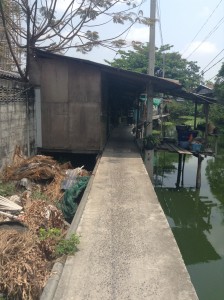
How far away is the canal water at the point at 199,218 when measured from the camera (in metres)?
7.65

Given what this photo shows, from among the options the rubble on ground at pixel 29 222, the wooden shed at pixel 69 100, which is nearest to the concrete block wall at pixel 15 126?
the rubble on ground at pixel 29 222

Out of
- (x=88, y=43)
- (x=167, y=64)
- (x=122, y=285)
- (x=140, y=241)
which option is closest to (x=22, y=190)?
(x=140, y=241)

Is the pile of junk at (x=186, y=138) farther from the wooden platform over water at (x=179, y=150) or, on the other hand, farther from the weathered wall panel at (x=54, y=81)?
the weathered wall panel at (x=54, y=81)

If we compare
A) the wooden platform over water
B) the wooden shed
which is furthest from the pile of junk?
the wooden shed

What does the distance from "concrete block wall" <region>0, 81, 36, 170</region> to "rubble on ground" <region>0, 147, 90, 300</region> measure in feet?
1.27

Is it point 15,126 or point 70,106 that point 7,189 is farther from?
point 70,106

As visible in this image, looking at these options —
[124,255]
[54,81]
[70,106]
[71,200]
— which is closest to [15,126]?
[70,106]

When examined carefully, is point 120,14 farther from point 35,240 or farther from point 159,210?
point 35,240

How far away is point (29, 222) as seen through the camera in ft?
18.4

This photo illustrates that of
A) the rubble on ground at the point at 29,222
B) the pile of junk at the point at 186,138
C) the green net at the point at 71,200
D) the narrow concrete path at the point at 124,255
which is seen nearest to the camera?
the narrow concrete path at the point at 124,255

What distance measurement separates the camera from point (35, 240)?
181 inches

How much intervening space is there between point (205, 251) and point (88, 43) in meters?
8.87

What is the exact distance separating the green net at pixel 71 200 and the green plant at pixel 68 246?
8.87ft

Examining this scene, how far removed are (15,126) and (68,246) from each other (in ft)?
20.1
